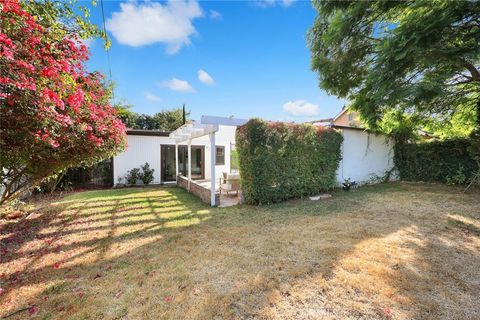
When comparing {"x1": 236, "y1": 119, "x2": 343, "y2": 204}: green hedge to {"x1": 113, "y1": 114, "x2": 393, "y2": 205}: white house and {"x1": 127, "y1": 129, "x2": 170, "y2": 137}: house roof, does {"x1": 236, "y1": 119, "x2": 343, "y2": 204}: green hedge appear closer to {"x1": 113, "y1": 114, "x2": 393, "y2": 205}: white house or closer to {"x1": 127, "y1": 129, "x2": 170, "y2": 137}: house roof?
{"x1": 113, "y1": 114, "x2": 393, "y2": 205}: white house

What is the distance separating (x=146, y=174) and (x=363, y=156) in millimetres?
12134

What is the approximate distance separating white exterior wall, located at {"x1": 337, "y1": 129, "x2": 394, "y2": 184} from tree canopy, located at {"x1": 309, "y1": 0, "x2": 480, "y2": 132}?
7.47 ft

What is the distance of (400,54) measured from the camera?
5.28 m

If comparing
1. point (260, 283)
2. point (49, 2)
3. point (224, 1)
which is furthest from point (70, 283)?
point (224, 1)

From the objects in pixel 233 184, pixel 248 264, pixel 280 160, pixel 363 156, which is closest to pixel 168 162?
pixel 233 184

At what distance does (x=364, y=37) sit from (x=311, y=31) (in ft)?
6.23

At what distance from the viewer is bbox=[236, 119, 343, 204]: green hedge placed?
7453mm

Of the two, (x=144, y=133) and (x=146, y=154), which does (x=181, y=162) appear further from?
(x=144, y=133)

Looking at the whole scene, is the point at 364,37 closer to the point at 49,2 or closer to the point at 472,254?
the point at 472,254

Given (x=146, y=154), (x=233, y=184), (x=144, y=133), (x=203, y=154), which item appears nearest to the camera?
(x=233, y=184)

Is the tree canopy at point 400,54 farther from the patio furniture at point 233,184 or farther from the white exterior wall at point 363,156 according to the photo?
the patio furniture at point 233,184

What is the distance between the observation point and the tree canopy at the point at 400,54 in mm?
5164

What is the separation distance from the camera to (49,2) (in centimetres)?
301

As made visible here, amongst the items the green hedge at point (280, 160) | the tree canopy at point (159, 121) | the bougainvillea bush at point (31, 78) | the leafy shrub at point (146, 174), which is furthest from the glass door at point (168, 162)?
the tree canopy at point (159, 121)
